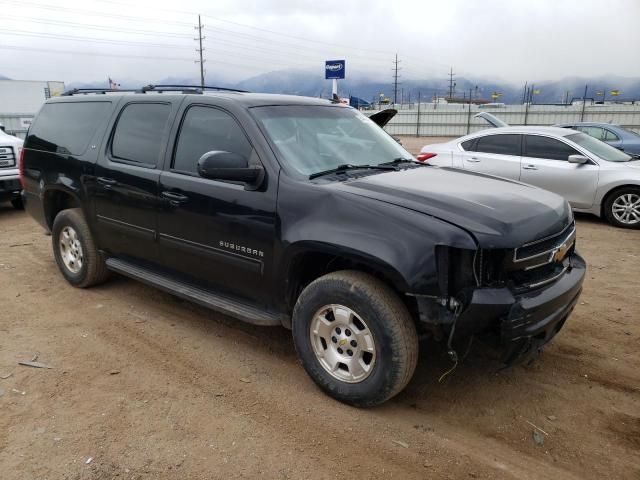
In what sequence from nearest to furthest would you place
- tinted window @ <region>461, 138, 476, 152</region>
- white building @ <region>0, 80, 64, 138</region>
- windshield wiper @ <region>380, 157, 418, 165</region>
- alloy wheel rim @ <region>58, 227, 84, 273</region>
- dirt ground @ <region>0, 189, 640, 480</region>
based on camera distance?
dirt ground @ <region>0, 189, 640, 480</region> → windshield wiper @ <region>380, 157, 418, 165</region> → alloy wheel rim @ <region>58, 227, 84, 273</region> → tinted window @ <region>461, 138, 476, 152</region> → white building @ <region>0, 80, 64, 138</region>

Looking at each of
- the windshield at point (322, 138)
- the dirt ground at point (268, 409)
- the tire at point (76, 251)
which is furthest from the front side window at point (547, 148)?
the tire at point (76, 251)

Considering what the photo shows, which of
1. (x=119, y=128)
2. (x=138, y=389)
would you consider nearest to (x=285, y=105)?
(x=119, y=128)

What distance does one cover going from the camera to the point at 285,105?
3910 millimetres

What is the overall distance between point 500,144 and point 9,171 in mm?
8556

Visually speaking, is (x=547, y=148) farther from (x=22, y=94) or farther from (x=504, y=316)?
(x=22, y=94)

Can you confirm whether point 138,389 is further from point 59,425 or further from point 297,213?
point 297,213

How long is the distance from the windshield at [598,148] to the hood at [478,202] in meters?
5.63

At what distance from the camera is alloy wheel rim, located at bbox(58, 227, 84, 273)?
16.4ft

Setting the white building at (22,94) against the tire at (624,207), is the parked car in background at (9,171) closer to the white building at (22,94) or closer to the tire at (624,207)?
the tire at (624,207)

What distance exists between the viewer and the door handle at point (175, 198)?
377 cm

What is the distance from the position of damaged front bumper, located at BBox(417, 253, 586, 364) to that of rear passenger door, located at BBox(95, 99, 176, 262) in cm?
242

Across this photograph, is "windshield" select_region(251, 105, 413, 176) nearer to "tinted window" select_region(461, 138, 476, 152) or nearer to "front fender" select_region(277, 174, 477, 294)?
"front fender" select_region(277, 174, 477, 294)

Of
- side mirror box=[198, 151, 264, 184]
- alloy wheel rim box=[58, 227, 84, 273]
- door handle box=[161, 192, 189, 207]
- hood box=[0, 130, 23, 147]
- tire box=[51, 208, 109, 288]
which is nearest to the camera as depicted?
side mirror box=[198, 151, 264, 184]

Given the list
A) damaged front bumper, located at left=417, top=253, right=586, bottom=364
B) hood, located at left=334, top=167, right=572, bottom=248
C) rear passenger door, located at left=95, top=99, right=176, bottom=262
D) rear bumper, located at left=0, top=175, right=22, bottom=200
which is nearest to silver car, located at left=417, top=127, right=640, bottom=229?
hood, located at left=334, top=167, right=572, bottom=248
